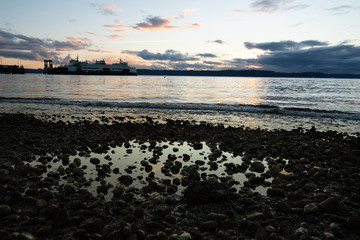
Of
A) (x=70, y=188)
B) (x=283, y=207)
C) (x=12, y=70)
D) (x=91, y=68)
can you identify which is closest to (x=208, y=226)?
(x=283, y=207)

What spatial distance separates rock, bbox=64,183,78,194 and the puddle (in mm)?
320

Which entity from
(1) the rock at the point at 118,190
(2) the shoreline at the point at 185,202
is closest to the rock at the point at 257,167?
(2) the shoreline at the point at 185,202

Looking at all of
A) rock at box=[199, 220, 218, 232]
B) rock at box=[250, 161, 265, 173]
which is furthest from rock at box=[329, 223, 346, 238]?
rock at box=[250, 161, 265, 173]

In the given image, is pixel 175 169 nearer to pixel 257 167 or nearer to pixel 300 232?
pixel 257 167

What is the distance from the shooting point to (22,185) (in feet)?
17.3

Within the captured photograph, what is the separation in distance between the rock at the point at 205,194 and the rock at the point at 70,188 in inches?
93.8

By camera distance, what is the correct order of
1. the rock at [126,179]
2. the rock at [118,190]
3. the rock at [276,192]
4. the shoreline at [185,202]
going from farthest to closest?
the rock at [126,179] → the rock at [276,192] → the rock at [118,190] → the shoreline at [185,202]

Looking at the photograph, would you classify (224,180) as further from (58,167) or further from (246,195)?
(58,167)

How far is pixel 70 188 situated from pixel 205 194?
9.36ft

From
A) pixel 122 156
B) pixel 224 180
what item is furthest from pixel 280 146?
pixel 122 156

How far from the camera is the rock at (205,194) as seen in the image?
457 cm

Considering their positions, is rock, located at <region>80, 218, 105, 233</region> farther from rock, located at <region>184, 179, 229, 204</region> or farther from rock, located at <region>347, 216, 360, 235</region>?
rock, located at <region>347, 216, 360, 235</region>

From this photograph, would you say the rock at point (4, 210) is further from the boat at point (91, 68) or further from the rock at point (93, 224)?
the boat at point (91, 68)

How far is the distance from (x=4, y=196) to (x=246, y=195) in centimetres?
489
